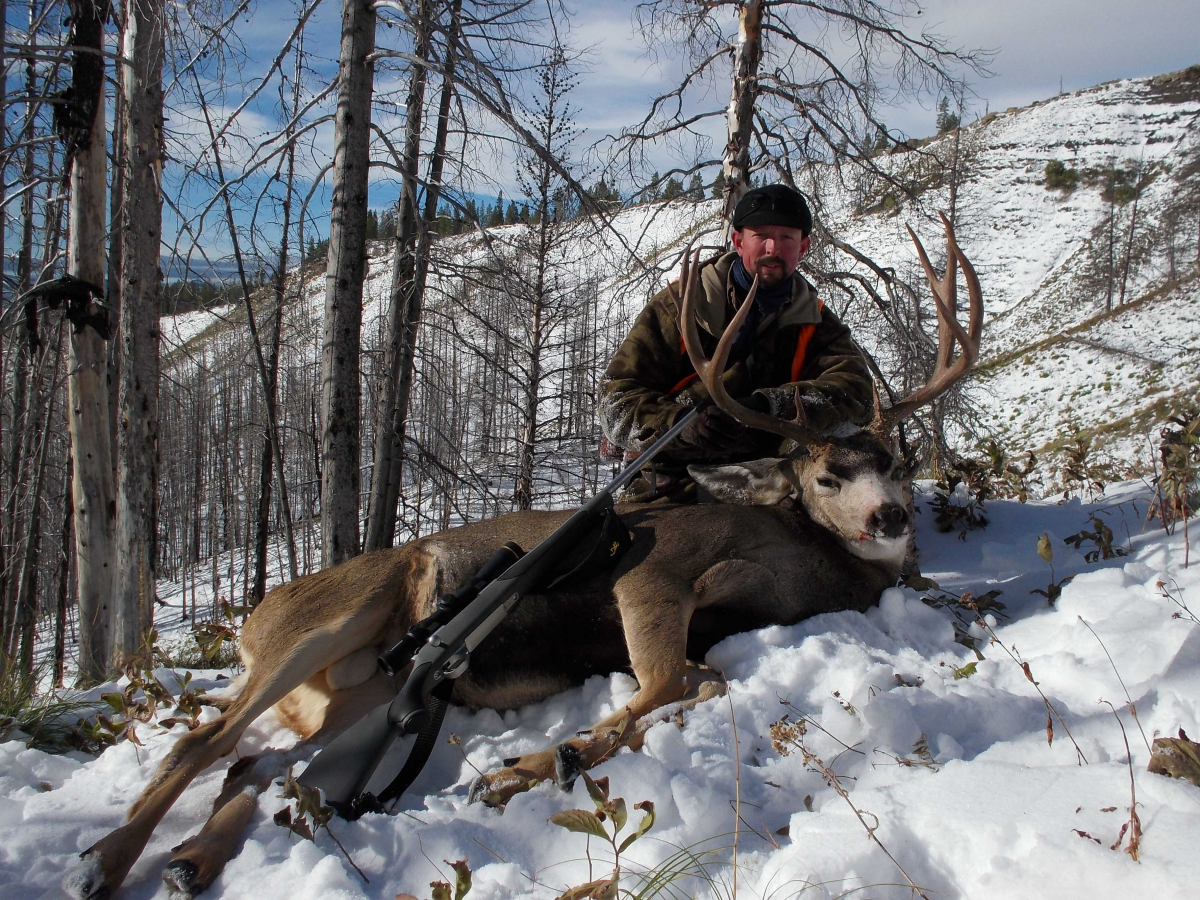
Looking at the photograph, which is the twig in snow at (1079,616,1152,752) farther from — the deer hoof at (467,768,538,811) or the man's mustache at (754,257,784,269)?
the man's mustache at (754,257,784,269)

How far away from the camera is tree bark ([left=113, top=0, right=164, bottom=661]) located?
644 cm

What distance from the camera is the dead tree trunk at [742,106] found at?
6898 mm

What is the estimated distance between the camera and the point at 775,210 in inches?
162

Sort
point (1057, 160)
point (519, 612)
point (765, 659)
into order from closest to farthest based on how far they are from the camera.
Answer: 1. point (765, 659)
2. point (519, 612)
3. point (1057, 160)

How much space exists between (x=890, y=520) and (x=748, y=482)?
31.0 inches

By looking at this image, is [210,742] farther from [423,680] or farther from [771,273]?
[771,273]

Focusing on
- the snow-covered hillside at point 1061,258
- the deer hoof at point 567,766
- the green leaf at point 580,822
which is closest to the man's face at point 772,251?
the snow-covered hillside at point 1061,258

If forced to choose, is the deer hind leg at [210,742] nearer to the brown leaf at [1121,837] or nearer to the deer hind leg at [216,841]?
the deer hind leg at [216,841]

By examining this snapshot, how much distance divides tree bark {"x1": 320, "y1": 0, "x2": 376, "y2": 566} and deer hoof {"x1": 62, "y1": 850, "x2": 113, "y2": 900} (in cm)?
344

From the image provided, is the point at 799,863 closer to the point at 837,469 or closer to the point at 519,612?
the point at 519,612

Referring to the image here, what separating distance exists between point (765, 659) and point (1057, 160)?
2393 inches

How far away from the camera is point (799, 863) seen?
162 cm

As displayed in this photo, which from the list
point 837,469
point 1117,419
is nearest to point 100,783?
point 837,469

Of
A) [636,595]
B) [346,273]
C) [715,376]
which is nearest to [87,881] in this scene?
[636,595]
